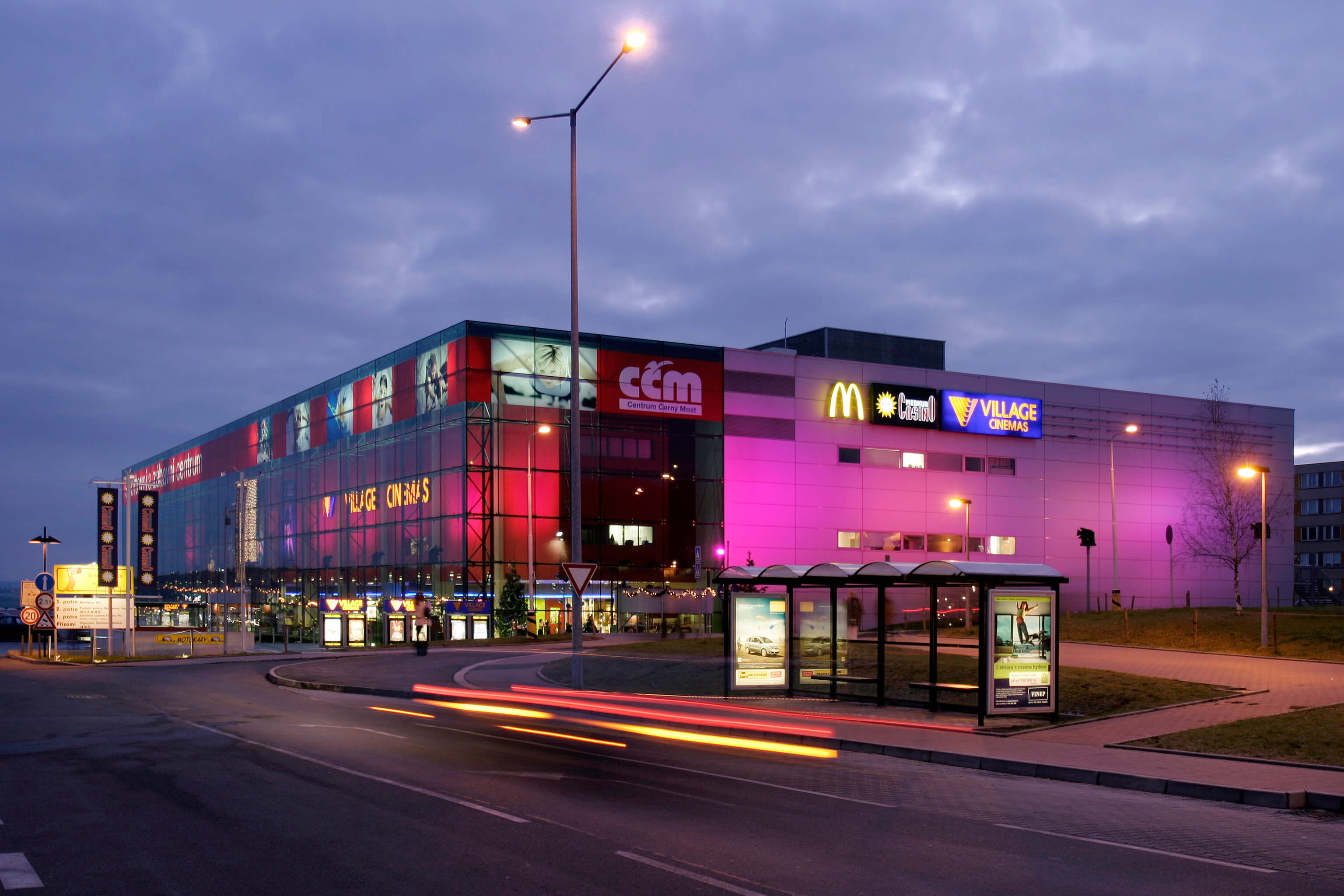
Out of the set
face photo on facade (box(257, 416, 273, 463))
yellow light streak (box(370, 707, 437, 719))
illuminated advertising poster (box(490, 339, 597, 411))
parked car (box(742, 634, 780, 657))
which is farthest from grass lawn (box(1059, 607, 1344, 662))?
face photo on facade (box(257, 416, 273, 463))

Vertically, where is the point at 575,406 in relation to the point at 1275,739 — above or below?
above

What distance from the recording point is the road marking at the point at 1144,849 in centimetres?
885

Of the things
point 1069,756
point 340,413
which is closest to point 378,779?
point 1069,756

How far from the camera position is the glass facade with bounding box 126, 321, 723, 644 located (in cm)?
5756

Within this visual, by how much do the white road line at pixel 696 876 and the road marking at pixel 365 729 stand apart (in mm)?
8961

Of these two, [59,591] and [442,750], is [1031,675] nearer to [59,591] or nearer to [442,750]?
[442,750]

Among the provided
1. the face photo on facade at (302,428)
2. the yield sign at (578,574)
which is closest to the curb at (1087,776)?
the yield sign at (578,574)

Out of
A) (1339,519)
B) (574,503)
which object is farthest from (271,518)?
(1339,519)

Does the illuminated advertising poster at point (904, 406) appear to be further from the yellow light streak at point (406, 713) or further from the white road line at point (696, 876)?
the white road line at point (696, 876)

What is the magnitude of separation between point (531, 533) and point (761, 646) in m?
32.4

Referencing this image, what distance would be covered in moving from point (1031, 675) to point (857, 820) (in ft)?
29.8

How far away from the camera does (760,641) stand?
2306cm

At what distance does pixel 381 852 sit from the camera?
29.2 ft

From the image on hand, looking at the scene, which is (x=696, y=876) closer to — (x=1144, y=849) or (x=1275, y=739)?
(x=1144, y=849)
